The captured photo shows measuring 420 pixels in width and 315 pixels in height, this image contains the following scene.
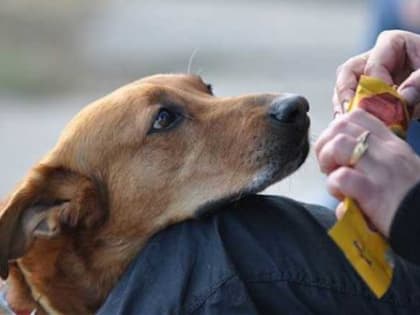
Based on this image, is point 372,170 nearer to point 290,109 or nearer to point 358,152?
point 358,152

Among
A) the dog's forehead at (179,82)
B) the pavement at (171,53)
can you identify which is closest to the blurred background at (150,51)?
the pavement at (171,53)

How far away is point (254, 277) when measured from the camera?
2.78 m

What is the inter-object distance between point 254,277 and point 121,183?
0.62 m

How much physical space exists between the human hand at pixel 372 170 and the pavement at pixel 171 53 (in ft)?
14.6

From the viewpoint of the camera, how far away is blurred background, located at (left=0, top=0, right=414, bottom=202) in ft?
29.2

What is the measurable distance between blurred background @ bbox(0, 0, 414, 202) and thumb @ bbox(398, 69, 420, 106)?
4.01m

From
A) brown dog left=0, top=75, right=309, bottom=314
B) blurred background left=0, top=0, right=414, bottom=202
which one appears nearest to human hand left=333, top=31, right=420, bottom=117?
brown dog left=0, top=75, right=309, bottom=314

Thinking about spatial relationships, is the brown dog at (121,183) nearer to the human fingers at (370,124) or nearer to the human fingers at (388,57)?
the human fingers at (388,57)

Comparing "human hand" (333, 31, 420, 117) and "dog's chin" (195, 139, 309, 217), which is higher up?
"human hand" (333, 31, 420, 117)

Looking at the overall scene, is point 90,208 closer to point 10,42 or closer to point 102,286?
point 102,286

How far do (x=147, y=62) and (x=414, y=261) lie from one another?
7.83 meters

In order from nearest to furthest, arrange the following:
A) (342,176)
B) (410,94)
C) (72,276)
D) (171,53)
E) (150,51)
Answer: (342,176), (410,94), (72,276), (171,53), (150,51)

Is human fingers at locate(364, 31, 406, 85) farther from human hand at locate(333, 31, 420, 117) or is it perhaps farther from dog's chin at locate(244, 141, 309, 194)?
dog's chin at locate(244, 141, 309, 194)

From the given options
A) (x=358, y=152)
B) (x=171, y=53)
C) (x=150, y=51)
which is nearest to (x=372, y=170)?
(x=358, y=152)
